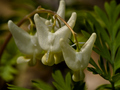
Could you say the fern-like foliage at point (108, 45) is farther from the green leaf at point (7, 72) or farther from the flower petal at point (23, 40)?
the green leaf at point (7, 72)

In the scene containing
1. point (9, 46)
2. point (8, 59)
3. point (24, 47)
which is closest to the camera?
point (24, 47)

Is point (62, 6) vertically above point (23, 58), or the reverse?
point (62, 6)

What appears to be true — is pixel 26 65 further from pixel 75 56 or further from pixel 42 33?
pixel 75 56

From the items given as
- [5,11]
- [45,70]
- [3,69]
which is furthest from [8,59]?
[5,11]

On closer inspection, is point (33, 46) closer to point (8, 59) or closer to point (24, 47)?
point (24, 47)

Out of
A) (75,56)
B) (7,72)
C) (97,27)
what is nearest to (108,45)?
(97,27)

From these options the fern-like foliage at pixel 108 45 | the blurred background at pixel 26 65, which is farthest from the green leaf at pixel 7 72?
the fern-like foliage at pixel 108 45

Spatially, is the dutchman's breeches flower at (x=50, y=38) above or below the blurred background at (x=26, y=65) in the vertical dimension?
above
